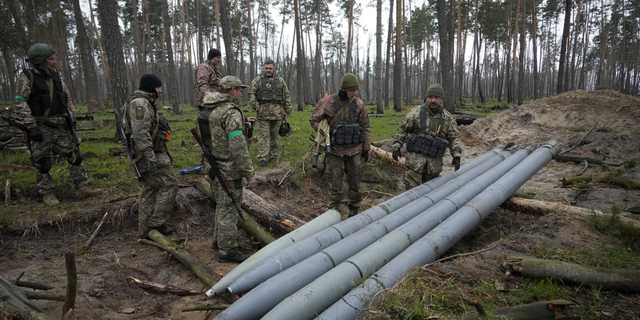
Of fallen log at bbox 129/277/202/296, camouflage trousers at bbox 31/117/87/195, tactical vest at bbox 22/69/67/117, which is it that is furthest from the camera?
camouflage trousers at bbox 31/117/87/195

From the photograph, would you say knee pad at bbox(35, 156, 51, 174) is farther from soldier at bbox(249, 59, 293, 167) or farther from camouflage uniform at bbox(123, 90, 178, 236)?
soldier at bbox(249, 59, 293, 167)

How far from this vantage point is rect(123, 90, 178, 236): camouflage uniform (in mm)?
4270

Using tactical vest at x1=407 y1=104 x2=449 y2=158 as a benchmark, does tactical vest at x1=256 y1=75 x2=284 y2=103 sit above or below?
above

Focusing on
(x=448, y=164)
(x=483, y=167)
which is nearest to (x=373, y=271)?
(x=483, y=167)

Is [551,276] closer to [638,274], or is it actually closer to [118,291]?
[638,274]

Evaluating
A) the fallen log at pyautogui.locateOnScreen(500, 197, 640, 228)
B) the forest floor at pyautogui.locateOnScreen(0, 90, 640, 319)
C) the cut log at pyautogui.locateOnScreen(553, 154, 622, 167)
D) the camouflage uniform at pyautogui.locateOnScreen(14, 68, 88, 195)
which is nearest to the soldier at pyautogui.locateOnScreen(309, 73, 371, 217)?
the forest floor at pyautogui.locateOnScreen(0, 90, 640, 319)

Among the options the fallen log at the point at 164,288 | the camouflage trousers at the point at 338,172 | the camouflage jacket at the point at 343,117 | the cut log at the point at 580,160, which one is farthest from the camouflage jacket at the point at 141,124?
the cut log at the point at 580,160

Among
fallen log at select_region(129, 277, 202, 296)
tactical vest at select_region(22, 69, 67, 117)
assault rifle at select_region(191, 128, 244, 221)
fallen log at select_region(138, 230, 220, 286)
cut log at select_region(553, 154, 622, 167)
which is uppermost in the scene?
tactical vest at select_region(22, 69, 67, 117)

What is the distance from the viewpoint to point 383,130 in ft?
42.2

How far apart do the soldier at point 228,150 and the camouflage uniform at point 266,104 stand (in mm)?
3218

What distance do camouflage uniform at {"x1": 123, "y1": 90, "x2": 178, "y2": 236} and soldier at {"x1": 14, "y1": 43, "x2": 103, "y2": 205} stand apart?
5.58 ft

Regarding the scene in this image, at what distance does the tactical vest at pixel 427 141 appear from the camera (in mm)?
5180

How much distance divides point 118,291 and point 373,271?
2843 millimetres

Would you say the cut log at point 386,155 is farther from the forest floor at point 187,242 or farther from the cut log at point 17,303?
the cut log at point 17,303
